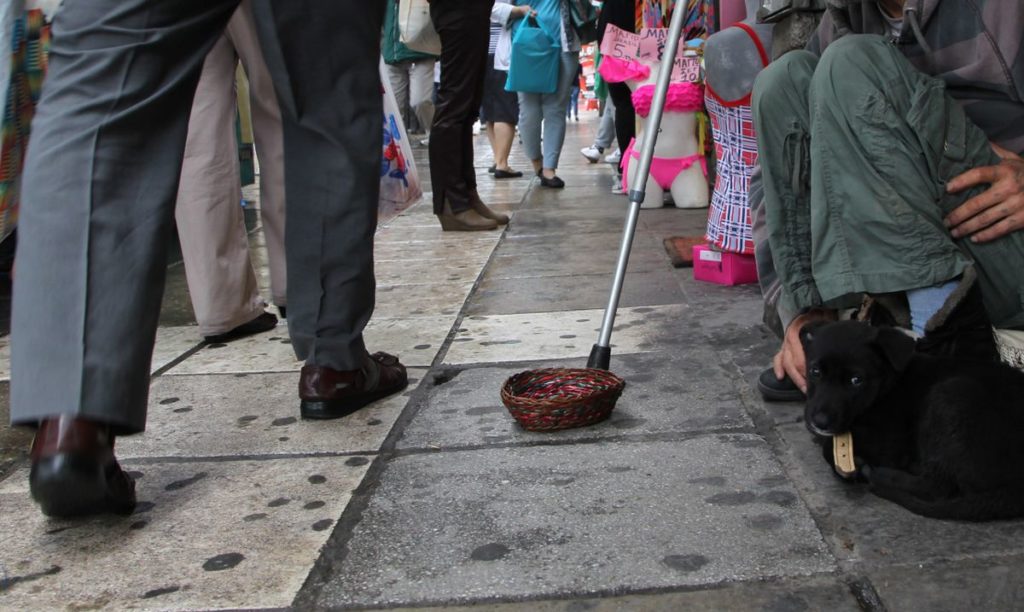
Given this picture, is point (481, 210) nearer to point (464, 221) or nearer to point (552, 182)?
point (464, 221)

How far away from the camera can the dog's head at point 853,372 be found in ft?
6.10

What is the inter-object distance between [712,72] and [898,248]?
1569 mm

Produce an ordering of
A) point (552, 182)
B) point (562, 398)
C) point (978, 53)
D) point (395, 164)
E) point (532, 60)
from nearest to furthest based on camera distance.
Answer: point (978, 53), point (562, 398), point (395, 164), point (532, 60), point (552, 182)

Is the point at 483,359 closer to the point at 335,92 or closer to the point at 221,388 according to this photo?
the point at 221,388

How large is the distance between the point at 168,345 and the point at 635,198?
1.67 meters

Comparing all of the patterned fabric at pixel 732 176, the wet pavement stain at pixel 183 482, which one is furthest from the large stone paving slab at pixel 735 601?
the patterned fabric at pixel 732 176

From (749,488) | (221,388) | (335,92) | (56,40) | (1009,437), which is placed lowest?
(221,388)

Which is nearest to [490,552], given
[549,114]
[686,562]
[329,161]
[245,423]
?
[686,562]

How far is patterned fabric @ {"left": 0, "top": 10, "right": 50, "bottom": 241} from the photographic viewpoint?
204cm

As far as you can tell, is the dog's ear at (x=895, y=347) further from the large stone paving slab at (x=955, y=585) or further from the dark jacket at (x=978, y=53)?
the dark jacket at (x=978, y=53)

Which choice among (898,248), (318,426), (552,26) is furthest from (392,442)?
(552,26)

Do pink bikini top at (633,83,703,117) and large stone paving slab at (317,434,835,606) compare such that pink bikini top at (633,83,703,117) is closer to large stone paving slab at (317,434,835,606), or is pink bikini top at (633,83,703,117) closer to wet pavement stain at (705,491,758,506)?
large stone paving slab at (317,434,835,606)

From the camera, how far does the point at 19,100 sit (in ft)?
6.82

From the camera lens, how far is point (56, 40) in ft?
6.20
